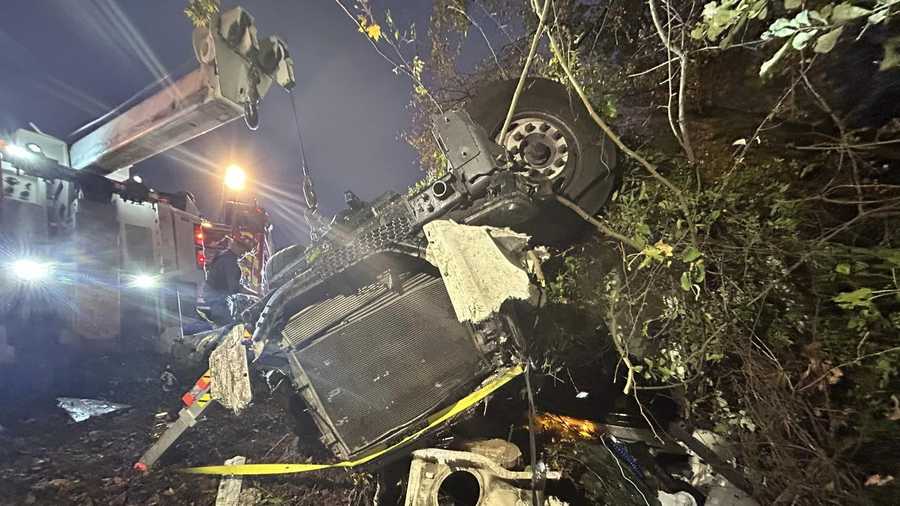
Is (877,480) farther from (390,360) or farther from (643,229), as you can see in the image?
(390,360)

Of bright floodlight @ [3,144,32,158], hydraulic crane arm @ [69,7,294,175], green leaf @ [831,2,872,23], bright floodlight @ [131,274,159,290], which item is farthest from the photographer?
bright floodlight @ [131,274,159,290]

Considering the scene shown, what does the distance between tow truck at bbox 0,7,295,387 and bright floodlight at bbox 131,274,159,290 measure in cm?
2

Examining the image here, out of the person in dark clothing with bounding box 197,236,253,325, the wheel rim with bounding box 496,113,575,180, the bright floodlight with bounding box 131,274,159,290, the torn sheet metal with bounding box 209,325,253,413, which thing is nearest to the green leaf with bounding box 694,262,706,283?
the wheel rim with bounding box 496,113,575,180

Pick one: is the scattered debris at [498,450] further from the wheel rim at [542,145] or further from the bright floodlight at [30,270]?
the bright floodlight at [30,270]

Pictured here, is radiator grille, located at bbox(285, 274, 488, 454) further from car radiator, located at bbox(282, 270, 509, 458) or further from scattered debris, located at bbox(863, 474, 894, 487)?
scattered debris, located at bbox(863, 474, 894, 487)

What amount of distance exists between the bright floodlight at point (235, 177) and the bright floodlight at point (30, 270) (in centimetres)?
1012

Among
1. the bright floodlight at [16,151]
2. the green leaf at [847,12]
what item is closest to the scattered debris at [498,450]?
the green leaf at [847,12]

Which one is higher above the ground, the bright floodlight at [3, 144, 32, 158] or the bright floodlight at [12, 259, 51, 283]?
the bright floodlight at [3, 144, 32, 158]

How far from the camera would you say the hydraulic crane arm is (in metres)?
3.13

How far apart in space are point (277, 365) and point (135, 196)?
16.0ft

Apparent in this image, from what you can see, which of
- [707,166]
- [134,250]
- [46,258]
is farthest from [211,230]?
[707,166]

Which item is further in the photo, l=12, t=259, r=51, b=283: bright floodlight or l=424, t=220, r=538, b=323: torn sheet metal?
l=12, t=259, r=51, b=283: bright floodlight

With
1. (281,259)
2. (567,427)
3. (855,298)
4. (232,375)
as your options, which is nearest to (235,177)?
(281,259)

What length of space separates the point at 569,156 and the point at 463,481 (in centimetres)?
317
